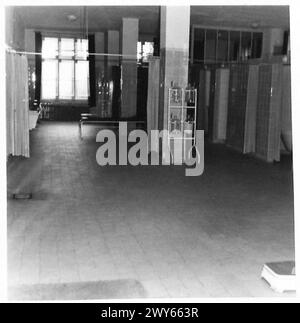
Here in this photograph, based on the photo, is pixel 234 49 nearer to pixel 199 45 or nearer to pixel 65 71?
pixel 199 45

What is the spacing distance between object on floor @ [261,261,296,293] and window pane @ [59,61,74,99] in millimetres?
14348

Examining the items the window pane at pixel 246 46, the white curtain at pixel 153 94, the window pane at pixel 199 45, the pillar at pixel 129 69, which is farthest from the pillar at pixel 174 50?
the window pane at pixel 246 46

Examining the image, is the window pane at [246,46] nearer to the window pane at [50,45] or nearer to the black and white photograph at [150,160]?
the black and white photograph at [150,160]

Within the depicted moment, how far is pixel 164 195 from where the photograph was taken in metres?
5.89

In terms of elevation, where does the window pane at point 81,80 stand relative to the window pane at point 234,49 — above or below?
below

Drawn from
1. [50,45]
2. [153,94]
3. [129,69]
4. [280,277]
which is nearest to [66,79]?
[50,45]

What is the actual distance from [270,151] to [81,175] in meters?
3.41

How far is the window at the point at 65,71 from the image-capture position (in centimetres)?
1653

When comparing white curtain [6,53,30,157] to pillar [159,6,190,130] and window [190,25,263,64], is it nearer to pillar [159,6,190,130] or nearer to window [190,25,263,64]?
pillar [159,6,190,130]

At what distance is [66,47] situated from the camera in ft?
55.4

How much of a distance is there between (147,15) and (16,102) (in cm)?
540

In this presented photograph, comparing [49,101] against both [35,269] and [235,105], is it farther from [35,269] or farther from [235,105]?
[35,269]

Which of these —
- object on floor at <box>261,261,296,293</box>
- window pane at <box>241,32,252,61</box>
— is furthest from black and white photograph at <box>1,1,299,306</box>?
window pane at <box>241,32,252,61</box>

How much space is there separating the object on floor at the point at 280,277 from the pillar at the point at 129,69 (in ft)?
32.1
